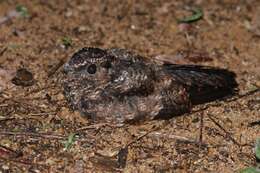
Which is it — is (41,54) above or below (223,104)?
above

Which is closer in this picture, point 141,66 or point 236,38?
point 141,66

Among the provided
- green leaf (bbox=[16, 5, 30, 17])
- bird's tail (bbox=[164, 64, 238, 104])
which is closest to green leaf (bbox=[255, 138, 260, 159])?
bird's tail (bbox=[164, 64, 238, 104])

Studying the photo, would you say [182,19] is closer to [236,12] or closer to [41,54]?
[236,12]

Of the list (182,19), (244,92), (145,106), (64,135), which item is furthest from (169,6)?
(64,135)

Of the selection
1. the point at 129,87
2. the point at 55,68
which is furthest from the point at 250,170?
the point at 55,68

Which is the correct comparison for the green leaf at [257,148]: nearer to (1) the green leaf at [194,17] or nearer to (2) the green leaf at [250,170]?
(2) the green leaf at [250,170]

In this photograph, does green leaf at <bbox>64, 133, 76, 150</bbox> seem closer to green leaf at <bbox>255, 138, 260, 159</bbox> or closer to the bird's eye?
the bird's eye

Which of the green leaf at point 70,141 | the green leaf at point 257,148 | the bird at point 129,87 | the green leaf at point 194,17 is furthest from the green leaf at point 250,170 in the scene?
the green leaf at point 194,17

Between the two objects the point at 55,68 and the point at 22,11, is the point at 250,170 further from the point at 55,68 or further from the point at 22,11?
the point at 22,11
